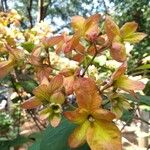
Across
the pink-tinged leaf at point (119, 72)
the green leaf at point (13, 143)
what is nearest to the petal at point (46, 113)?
the pink-tinged leaf at point (119, 72)

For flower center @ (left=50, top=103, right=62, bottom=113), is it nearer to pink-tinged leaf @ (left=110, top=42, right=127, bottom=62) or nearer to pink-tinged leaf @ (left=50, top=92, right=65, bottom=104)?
pink-tinged leaf @ (left=50, top=92, right=65, bottom=104)

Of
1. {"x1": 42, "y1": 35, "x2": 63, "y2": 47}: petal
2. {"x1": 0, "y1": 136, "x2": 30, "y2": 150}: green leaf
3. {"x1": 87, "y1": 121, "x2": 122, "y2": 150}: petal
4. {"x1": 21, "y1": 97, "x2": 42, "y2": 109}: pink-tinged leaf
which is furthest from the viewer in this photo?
{"x1": 0, "y1": 136, "x2": 30, "y2": 150}: green leaf

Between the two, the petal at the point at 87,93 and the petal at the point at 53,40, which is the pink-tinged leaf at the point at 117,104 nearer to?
the petal at the point at 87,93

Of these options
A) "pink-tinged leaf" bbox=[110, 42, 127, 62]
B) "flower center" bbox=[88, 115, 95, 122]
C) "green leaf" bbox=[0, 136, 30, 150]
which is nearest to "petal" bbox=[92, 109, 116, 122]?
"flower center" bbox=[88, 115, 95, 122]

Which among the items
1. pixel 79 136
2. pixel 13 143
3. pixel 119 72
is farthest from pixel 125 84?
pixel 13 143

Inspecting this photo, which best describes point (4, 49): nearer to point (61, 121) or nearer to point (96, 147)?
point (61, 121)

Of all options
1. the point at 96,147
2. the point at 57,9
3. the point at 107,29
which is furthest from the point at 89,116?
the point at 57,9
